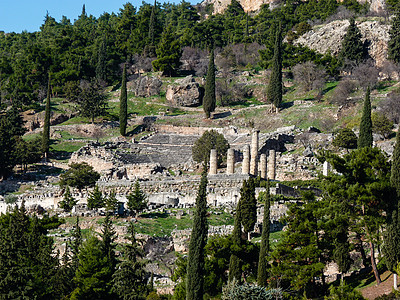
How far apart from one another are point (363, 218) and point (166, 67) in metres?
59.4

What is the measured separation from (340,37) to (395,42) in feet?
33.4

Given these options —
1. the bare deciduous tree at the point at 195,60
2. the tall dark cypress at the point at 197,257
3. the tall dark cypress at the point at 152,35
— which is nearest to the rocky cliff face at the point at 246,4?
the bare deciduous tree at the point at 195,60

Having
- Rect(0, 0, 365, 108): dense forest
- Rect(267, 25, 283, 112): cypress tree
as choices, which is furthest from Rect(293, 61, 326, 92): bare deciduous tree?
Rect(267, 25, 283, 112): cypress tree

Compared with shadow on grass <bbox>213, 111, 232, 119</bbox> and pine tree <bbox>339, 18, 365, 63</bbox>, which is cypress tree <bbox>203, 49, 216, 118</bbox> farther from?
pine tree <bbox>339, 18, 365, 63</bbox>

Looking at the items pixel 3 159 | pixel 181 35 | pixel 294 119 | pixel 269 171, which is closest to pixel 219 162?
pixel 269 171

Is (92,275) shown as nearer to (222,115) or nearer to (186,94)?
(222,115)

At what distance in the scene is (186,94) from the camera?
78.4 meters

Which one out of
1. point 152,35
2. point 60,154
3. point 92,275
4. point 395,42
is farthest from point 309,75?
point 92,275

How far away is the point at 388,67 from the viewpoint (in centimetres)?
7531

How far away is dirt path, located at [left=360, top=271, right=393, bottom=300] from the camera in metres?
25.4

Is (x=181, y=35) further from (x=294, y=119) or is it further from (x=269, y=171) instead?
(x=269, y=171)

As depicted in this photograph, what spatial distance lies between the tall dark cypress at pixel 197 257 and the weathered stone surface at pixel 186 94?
50.4 m

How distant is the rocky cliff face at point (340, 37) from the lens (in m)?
81.4

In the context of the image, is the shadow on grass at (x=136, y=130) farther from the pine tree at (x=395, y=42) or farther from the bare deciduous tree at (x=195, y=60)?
the pine tree at (x=395, y=42)
